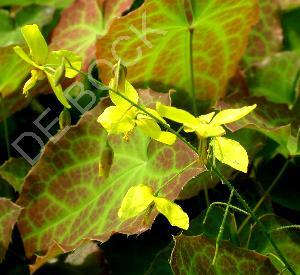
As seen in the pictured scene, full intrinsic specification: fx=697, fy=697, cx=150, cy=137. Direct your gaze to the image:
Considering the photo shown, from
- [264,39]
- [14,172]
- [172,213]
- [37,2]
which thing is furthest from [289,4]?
[172,213]

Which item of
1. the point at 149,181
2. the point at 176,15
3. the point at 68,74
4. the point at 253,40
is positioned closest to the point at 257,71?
the point at 253,40

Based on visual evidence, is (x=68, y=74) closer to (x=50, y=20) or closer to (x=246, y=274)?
(x=246, y=274)

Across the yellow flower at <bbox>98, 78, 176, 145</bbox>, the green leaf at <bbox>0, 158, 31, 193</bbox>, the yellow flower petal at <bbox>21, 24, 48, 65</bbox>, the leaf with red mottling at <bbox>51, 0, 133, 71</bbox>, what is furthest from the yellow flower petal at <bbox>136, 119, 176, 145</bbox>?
the leaf with red mottling at <bbox>51, 0, 133, 71</bbox>

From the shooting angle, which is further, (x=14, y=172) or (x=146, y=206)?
(x=14, y=172)

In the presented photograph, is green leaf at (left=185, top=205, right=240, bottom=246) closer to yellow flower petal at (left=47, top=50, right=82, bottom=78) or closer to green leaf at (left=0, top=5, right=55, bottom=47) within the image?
yellow flower petal at (left=47, top=50, right=82, bottom=78)

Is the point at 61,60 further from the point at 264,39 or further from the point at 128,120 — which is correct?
the point at 264,39

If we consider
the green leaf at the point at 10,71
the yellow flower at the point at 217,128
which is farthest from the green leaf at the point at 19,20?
the yellow flower at the point at 217,128
